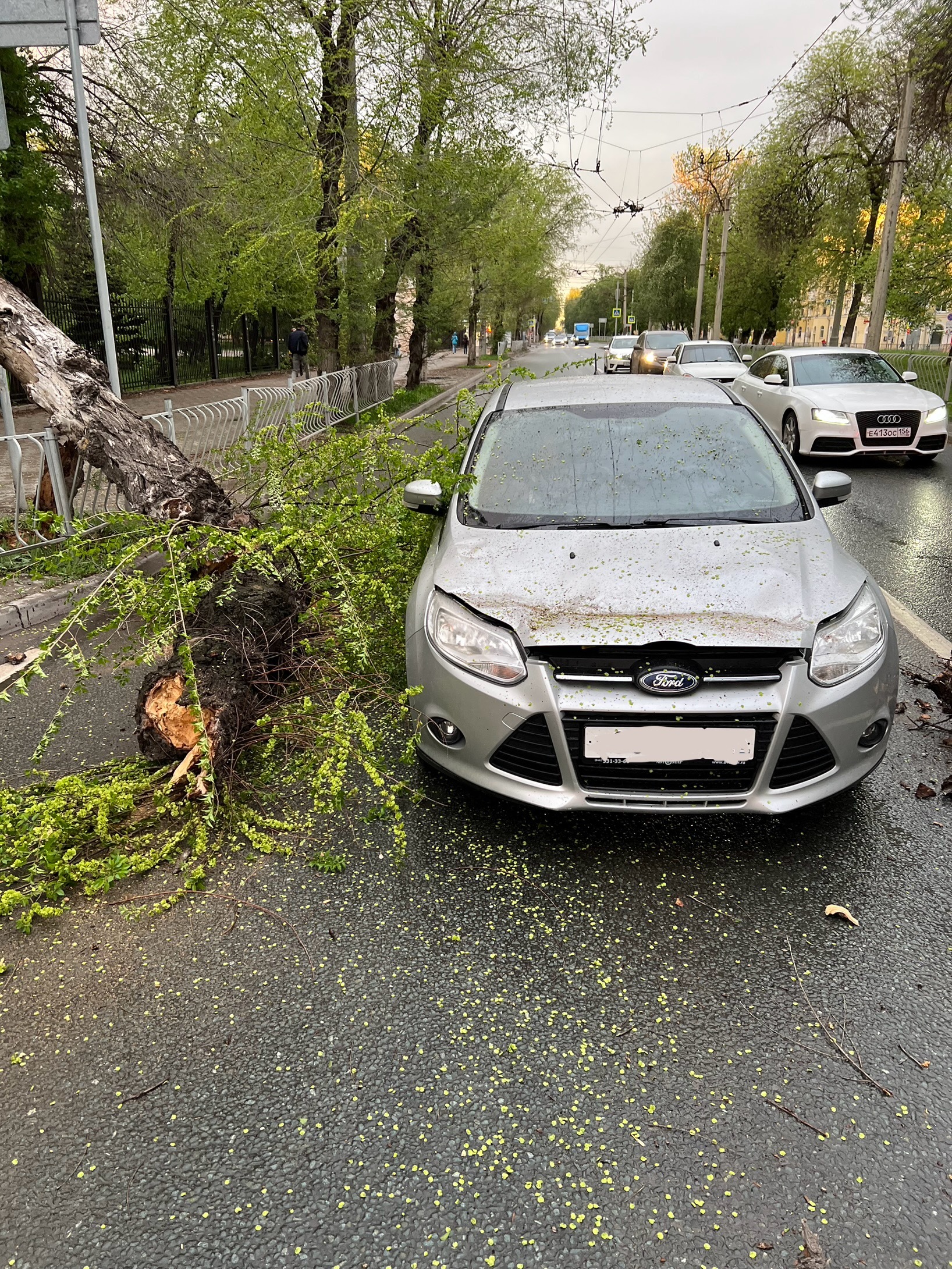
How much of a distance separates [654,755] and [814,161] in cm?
3690

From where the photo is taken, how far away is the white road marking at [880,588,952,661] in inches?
202

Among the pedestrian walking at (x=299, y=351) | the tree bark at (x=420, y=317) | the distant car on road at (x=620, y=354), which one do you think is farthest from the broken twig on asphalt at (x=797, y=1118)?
the distant car on road at (x=620, y=354)

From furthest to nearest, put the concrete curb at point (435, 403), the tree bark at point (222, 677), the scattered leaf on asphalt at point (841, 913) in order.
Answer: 1. the concrete curb at point (435, 403)
2. the tree bark at point (222, 677)
3. the scattered leaf on asphalt at point (841, 913)

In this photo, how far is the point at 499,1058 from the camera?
2.27 metres

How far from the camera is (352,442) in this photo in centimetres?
511

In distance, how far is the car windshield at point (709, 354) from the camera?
20312mm

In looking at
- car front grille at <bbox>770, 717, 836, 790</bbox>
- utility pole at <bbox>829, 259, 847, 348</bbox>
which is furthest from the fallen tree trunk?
utility pole at <bbox>829, 259, 847, 348</bbox>

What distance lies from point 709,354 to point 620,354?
20.8 m

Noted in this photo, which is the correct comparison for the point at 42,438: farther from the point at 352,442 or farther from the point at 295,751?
the point at 295,751

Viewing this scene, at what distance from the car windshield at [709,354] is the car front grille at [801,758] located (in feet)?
61.5

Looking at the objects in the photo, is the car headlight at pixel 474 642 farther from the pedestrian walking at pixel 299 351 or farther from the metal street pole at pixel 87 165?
the pedestrian walking at pixel 299 351

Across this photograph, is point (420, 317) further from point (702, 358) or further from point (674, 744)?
point (674, 744)

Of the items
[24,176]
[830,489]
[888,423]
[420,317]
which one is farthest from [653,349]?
[830,489]

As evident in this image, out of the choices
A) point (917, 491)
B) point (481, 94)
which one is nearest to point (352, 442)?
point (917, 491)
